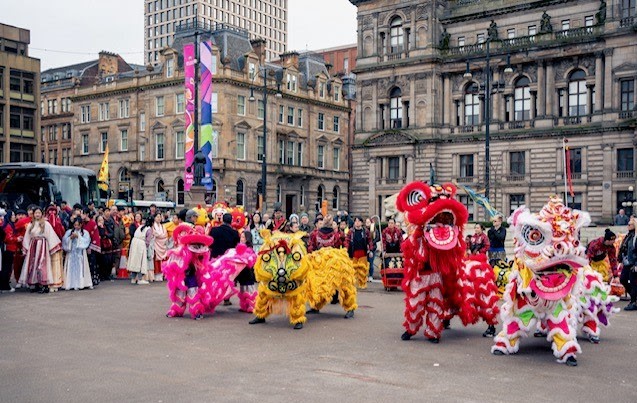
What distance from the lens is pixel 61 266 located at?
17328mm

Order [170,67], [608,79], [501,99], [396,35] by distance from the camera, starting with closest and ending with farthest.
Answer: [608,79] < [501,99] < [396,35] < [170,67]

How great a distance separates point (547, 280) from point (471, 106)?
43.2 meters

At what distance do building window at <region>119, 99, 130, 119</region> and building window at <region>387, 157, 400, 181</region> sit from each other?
24.8 meters

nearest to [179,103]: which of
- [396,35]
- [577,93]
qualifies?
[396,35]

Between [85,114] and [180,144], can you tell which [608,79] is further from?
[85,114]

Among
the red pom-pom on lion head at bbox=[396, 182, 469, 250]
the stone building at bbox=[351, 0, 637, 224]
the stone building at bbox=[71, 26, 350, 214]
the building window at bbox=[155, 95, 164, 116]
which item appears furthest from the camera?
the building window at bbox=[155, 95, 164, 116]

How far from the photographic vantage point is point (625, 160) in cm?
4522

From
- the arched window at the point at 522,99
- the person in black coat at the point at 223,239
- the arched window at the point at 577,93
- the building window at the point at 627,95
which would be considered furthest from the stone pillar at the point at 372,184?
the person in black coat at the point at 223,239

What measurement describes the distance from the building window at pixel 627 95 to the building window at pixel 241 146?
29311mm

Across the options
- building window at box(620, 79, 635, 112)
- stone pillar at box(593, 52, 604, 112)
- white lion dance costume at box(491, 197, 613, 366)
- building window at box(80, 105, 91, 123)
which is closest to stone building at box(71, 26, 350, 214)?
building window at box(80, 105, 91, 123)

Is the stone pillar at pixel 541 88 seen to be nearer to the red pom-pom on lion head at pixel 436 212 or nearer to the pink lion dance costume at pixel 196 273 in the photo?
the pink lion dance costume at pixel 196 273

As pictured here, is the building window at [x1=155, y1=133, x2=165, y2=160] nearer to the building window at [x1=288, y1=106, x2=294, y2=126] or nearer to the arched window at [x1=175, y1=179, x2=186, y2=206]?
the arched window at [x1=175, y1=179, x2=186, y2=206]

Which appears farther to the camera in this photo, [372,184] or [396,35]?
[372,184]

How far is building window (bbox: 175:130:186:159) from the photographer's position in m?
59.0
